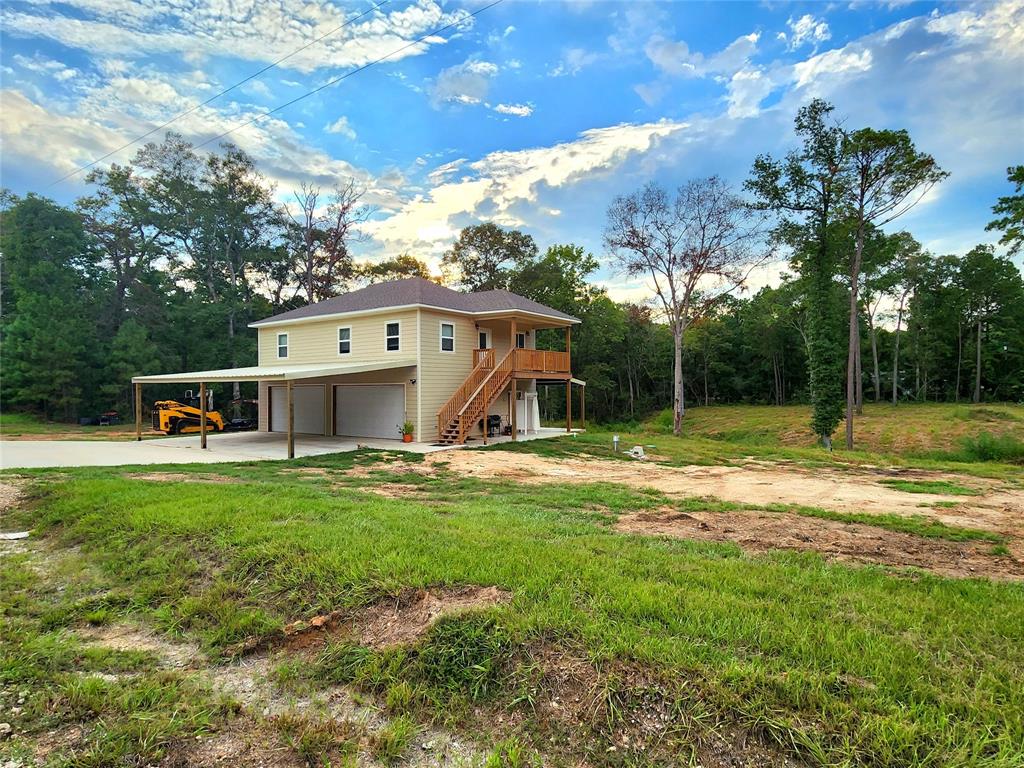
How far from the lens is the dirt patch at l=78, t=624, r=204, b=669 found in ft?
9.72

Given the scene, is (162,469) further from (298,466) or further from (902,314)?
(902,314)

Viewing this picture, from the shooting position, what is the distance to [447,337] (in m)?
17.0

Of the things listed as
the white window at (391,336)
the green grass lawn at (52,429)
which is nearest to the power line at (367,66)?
the white window at (391,336)

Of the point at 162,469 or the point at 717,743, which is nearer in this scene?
the point at 717,743

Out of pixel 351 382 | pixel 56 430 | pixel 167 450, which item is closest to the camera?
pixel 167 450

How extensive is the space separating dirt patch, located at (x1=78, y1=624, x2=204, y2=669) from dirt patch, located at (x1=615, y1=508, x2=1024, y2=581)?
13.0 ft

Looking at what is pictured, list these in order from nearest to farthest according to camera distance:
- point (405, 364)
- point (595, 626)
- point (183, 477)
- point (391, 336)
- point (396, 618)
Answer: point (595, 626) → point (396, 618) → point (183, 477) → point (405, 364) → point (391, 336)

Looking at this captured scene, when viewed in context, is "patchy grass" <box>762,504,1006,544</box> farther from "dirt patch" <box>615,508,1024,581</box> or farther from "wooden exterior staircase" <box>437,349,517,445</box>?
"wooden exterior staircase" <box>437,349,517,445</box>

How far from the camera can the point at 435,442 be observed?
1598cm

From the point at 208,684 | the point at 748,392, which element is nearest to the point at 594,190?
the point at 208,684

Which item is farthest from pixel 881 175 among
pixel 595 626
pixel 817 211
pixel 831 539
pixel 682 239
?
pixel 595 626

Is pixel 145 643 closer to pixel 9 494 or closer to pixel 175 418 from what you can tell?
pixel 9 494

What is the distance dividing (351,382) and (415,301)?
12.6 feet

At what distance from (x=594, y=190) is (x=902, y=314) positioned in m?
30.2
